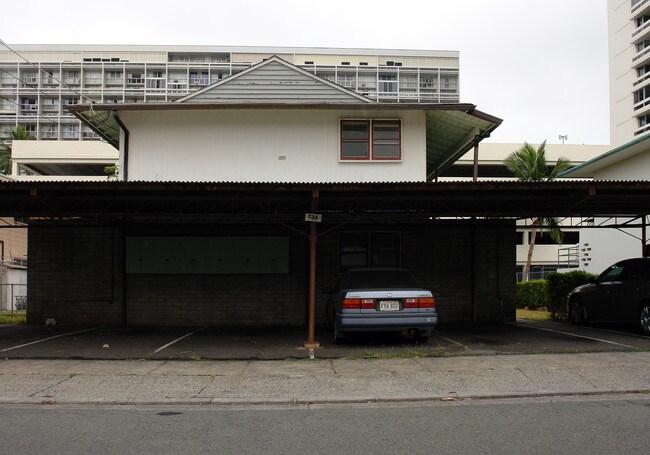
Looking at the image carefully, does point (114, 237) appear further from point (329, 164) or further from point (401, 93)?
point (401, 93)

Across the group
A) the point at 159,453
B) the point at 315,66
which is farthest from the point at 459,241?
the point at 315,66

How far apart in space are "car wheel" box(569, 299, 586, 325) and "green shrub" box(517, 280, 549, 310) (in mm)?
6699

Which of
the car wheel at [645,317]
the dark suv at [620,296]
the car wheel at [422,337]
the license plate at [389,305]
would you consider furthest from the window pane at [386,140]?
the car wheel at [645,317]

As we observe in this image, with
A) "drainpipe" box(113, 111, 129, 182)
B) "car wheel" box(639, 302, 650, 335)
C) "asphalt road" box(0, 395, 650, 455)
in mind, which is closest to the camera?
"asphalt road" box(0, 395, 650, 455)

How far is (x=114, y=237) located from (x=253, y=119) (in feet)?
16.5

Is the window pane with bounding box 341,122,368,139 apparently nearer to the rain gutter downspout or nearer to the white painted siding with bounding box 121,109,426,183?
the white painted siding with bounding box 121,109,426,183

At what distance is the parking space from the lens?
10.9 meters

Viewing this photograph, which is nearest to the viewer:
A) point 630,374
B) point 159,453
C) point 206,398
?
point 159,453

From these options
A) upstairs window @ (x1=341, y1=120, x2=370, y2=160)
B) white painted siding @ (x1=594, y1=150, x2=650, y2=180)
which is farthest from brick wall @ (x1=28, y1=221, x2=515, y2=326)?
white painted siding @ (x1=594, y1=150, x2=650, y2=180)

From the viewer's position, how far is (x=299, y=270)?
51.5 ft

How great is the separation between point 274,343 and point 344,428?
614 centimetres

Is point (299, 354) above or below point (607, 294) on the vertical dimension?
below

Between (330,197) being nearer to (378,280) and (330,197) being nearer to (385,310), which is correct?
(378,280)

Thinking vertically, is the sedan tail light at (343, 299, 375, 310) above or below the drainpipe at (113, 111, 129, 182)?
below
